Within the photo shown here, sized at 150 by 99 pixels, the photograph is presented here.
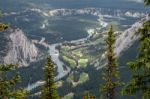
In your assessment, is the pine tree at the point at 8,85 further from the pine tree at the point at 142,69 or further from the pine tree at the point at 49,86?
the pine tree at the point at 49,86

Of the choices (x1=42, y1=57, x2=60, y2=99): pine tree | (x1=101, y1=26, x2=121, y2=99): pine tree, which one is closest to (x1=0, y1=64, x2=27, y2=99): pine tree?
(x1=42, y1=57, x2=60, y2=99): pine tree

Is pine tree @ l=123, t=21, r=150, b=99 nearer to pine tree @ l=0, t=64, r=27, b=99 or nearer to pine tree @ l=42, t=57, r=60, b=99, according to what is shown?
pine tree @ l=0, t=64, r=27, b=99

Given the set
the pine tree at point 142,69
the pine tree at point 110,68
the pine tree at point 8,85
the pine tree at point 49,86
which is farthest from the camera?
the pine tree at point 110,68

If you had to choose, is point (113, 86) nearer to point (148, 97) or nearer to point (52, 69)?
point (52, 69)

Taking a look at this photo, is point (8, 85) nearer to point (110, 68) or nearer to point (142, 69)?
point (142, 69)

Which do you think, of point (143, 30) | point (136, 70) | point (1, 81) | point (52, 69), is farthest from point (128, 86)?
point (52, 69)

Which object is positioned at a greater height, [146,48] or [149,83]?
[146,48]

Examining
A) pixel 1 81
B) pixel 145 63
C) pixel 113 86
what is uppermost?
pixel 145 63

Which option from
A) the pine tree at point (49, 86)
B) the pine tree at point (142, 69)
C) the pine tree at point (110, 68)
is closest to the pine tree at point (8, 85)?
the pine tree at point (142, 69)

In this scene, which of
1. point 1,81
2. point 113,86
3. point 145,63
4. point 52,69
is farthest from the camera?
point 113,86
